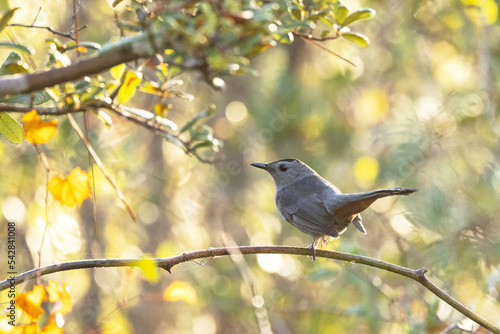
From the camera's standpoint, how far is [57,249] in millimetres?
4344

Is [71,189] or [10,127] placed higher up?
[10,127]

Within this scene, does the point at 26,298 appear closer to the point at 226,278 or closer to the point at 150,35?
the point at 150,35

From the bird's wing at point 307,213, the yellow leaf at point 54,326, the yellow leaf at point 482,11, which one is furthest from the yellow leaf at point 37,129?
the yellow leaf at point 482,11

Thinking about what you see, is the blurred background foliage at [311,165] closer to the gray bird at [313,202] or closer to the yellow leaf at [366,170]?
the yellow leaf at [366,170]

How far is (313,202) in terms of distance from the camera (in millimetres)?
3818

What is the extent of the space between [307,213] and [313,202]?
11 centimetres

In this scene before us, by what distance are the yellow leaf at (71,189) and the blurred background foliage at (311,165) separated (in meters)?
2.21

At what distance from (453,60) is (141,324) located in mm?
4427

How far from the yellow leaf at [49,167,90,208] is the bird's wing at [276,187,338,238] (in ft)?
5.19

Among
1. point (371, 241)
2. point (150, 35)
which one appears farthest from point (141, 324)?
point (150, 35)

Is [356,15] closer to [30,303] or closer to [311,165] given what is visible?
[30,303]

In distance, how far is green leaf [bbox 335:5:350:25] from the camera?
234 centimetres

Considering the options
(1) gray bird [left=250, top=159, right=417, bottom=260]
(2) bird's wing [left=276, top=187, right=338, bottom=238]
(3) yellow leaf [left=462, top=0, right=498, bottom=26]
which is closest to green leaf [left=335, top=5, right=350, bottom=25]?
(1) gray bird [left=250, top=159, right=417, bottom=260]

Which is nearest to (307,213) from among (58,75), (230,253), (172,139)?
(172,139)
